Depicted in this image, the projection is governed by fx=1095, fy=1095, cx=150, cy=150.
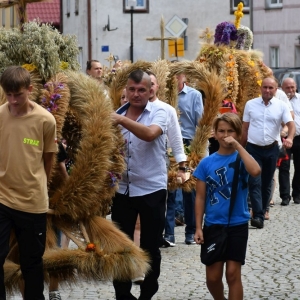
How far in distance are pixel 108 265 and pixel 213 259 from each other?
0.77 metres

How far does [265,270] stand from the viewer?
32.2 ft

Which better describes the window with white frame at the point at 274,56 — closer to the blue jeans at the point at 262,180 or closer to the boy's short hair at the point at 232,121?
the blue jeans at the point at 262,180

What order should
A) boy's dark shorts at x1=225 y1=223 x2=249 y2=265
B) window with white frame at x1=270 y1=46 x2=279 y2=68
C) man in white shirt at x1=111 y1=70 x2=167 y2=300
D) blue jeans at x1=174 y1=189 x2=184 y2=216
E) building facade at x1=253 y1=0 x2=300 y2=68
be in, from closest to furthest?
1. boy's dark shorts at x1=225 y1=223 x2=249 y2=265
2. man in white shirt at x1=111 y1=70 x2=167 y2=300
3. blue jeans at x1=174 y1=189 x2=184 y2=216
4. building facade at x1=253 y1=0 x2=300 y2=68
5. window with white frame at x1=270 y1=46 x2=279 y2=68

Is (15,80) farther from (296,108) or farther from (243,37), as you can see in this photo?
(296,108)

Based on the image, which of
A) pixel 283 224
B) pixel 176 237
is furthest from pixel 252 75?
pixel 176 237

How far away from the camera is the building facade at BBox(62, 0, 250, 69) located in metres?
50.8

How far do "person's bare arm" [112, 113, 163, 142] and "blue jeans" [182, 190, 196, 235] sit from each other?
151 inches

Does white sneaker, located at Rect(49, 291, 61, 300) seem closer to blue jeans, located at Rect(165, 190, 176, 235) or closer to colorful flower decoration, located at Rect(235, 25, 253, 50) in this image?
blue jeans, located at Rect(165, 190, 176, 235)

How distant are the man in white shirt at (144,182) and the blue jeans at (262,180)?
17.0ft

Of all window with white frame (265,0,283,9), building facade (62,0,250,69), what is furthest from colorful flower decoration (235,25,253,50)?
window with white frame (265,0,283,9)

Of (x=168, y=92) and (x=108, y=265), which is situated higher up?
(x=168, y=92)

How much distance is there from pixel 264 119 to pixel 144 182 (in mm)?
5794

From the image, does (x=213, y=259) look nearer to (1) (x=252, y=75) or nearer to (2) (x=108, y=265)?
(2) (x=108, y=265)

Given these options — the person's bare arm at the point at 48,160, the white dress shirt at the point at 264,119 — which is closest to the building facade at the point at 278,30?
the white dress shirt at the point at 264,119
